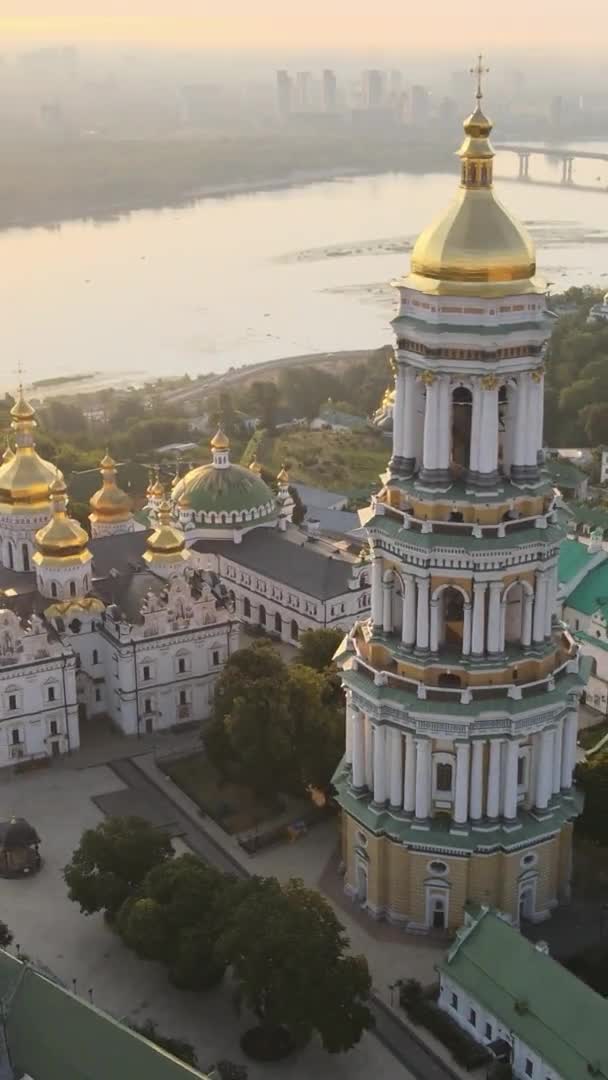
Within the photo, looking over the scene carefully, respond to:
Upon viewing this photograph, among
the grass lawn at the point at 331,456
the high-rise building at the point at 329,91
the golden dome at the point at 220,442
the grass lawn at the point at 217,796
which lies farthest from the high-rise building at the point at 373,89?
the grass lawn at the point at 217,796

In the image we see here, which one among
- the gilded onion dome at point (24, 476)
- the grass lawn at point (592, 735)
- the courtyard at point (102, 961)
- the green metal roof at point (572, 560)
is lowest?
the courtyard at point (102, 961)

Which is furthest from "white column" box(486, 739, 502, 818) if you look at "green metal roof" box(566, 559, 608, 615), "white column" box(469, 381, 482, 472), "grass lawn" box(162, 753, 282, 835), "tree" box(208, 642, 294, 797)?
"green metal roof" box(566, 559, 608, 615)

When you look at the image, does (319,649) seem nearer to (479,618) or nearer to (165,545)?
(165,545)

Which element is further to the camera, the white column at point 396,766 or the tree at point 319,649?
the tree at point 319,649

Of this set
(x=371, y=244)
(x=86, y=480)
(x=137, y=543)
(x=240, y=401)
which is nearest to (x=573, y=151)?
(x=371, y=244)

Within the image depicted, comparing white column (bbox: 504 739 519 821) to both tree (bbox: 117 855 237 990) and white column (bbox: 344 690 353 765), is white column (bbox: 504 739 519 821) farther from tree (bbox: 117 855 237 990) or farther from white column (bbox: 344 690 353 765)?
tree (bbox: 117 855 237 990)

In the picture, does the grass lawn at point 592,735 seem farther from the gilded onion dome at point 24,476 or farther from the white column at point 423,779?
the gilded onion dome at point 24,476

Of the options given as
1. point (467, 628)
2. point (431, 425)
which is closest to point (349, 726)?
point (467, 628)

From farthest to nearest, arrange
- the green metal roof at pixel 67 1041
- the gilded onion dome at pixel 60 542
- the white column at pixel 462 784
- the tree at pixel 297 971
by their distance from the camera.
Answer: the gilded onion dome at pixel 60 542, the white column at pixel 462 784, the tree at pixel 297 971, the green metal roof at pixel 67 1041
